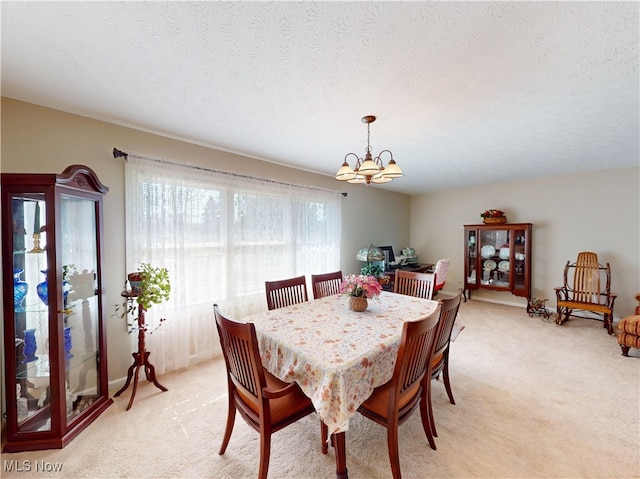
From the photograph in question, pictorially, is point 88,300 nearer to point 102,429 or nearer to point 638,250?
point 102,429

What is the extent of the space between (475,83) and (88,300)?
10.4ft

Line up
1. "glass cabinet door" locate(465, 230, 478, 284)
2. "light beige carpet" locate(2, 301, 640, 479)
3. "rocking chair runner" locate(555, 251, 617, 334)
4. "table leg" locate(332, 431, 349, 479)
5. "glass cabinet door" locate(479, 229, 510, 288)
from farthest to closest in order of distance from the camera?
"glass cabinet door" locate(465, 230, 478, 284), "glass cabinet door" locate(479, 229, 510, 288), "rocking chair runner" locate(555, 251, 617, 334), "light beige carpet" locate(2, 301, 640, 479), "table leg" locate(332, 431, 349, 479)

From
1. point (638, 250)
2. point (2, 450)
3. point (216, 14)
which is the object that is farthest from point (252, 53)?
point (638, 250)

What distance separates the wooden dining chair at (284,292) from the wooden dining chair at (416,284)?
1.15 m

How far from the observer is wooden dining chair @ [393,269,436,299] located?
8.96 feet

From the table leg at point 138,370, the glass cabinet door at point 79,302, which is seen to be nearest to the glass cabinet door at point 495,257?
the table leg at point 138,370

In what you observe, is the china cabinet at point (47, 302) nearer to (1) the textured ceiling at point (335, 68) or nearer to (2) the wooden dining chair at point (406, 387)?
(1) the textured ceiling at point (335, 68)

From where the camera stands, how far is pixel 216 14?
1.13m

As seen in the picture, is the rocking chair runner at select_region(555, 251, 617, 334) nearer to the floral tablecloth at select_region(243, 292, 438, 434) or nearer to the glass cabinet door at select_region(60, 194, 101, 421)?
the floral tablecloth at select_region(243, 292, 438, 434)

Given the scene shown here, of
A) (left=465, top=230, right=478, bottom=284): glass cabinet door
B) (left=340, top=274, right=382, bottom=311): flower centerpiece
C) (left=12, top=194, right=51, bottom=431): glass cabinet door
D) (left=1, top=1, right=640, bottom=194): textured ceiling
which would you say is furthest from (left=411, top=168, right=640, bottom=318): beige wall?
(left=12, top=194, right=51, bottom=431): glass cabinet door

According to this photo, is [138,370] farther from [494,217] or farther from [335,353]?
[494,217]

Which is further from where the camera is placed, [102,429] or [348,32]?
[102,429]

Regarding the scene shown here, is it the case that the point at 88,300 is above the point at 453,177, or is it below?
below

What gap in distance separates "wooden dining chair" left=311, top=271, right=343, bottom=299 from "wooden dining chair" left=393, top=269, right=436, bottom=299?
0.72 meters
